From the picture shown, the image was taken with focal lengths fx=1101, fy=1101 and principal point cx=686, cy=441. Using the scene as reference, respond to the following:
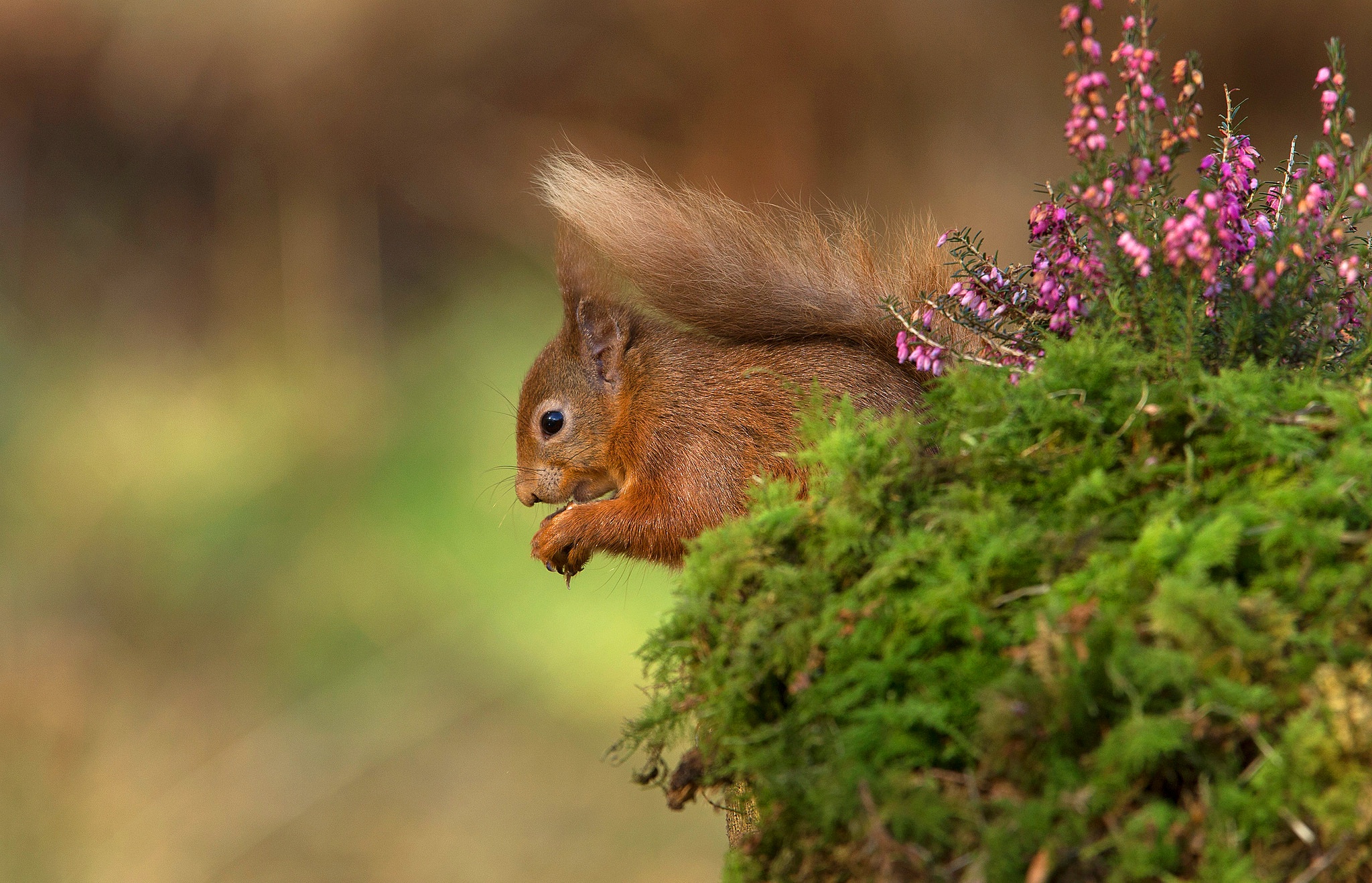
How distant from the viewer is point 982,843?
0.75 meters

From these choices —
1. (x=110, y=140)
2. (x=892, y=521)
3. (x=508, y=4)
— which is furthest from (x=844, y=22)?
(x=892, y=521)

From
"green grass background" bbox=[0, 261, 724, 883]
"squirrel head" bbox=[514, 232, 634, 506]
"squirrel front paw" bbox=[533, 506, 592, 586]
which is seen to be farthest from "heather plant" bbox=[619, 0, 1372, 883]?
"green grass background" bbox=[0, 261, 724, 883]

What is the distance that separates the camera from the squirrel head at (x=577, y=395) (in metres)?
1.92

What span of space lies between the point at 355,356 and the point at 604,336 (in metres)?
3.04

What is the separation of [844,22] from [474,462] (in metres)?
2.29

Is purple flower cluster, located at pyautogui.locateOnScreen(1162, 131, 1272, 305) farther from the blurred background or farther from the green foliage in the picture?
the blurred background

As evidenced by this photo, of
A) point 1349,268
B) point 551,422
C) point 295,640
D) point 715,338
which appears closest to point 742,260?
point 715,338

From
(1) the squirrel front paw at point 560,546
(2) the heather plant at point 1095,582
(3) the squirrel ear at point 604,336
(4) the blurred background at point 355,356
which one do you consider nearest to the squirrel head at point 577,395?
(3) the squirrel ear at point 604,336

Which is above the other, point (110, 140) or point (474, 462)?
point (110, 140)

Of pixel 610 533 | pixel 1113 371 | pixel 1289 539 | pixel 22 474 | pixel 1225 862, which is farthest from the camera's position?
pixel 22 474

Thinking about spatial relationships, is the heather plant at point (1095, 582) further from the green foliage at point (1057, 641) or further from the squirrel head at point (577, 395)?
the squirrel head at point (577, 395)

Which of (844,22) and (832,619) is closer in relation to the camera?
(832,619)

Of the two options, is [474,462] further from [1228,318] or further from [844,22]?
[1228,318]

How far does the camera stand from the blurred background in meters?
3.70
